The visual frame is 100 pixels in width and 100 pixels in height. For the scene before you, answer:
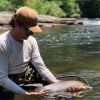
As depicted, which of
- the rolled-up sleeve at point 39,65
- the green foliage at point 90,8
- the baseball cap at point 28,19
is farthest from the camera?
the green foliage at point 90,8

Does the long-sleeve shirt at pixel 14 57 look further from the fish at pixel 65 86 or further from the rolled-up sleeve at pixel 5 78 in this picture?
the fish at pixel 65 86

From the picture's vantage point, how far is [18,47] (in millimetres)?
6391

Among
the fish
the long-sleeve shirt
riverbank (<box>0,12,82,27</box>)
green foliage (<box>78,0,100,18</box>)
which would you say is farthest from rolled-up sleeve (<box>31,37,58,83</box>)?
green foliage (<box>78,0,100,18</box>)

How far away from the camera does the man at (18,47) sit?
604 cm

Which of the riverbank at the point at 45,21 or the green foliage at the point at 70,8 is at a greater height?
the riverbank at the point at 45,21

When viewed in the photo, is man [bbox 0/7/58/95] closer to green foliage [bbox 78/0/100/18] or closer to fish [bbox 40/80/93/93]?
fish [bbox 40/80/93/93]

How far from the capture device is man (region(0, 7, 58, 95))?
604cm

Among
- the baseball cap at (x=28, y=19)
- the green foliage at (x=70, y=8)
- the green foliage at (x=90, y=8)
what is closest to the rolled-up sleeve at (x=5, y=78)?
the baseball cap at (x=28, y=19)

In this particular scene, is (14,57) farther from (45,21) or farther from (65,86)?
(45,21)

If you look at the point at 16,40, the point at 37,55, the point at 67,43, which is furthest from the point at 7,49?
the point at 67,43

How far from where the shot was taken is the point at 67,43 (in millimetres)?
20797

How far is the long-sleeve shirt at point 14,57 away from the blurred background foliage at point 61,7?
37.1 meters

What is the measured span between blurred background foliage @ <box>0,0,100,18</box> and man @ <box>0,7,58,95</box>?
122 feet

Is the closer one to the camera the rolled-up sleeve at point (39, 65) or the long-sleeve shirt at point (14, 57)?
the long-sleeve shirt at point (14, 57)
